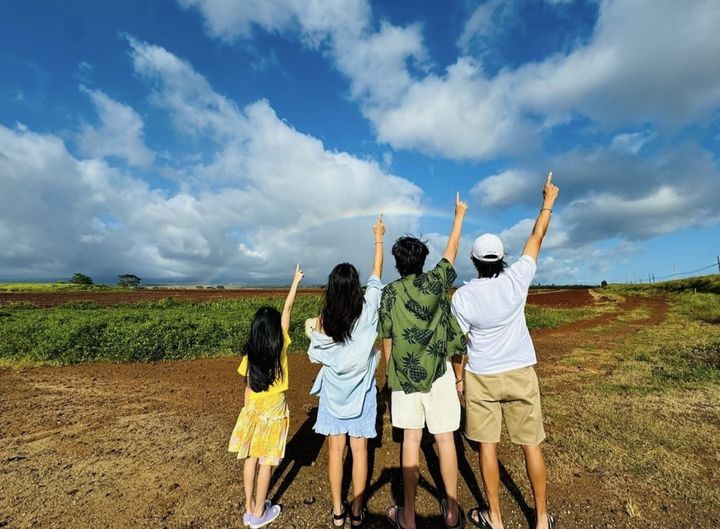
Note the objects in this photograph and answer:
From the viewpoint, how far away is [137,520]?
3.33 metres

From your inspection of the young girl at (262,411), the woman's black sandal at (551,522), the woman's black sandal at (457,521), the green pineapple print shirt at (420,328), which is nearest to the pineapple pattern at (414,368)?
the green pineapple print shirt at (420,328)

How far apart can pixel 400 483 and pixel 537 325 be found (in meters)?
15.7

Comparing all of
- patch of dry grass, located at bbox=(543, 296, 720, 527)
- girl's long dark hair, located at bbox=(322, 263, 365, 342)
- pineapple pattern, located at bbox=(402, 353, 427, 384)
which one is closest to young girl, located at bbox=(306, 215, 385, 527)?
girl's long dark hair, located at bbox=(322, 263, 365, 342)

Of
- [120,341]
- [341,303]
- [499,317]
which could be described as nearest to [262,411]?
[341,303]

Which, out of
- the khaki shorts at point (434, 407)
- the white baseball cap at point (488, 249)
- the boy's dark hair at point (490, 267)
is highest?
the white baseball cap at point (488, 249)

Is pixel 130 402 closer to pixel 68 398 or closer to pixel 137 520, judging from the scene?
pixel 68 398

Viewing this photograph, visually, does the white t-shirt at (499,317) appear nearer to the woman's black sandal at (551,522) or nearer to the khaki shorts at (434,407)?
the khaki shorts at (434,407)

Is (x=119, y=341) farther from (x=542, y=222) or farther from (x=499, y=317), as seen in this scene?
(x=542, y=222)

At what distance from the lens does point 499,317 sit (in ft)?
8.49

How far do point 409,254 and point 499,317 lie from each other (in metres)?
0.77

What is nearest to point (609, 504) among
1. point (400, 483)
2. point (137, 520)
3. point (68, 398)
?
point (400, 483)

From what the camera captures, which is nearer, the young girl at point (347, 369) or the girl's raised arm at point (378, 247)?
the young girl at point (347, 369)

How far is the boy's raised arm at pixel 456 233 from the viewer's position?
2.83 metres

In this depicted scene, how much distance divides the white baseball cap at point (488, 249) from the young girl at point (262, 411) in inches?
60.7
